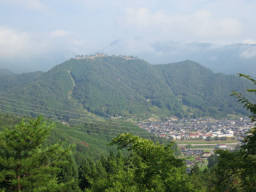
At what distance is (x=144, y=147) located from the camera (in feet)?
26.6

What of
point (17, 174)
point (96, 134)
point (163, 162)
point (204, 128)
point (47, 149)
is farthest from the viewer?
point (204, 128)

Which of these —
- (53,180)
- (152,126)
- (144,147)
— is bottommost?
(152,126)

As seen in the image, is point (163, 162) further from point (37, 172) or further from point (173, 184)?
point (37, 172)

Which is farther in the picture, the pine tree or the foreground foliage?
the pine tree

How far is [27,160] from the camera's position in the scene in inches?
334

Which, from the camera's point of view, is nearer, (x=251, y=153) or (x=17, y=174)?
(x=251, y=153)

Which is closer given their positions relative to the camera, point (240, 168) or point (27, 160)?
point (240, 168)

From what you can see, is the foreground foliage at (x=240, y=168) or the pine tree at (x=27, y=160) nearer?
the foreground foliage at (x=240, y=168)

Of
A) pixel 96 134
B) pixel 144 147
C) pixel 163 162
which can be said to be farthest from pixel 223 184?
pixel 96 134

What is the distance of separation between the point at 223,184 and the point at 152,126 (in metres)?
179

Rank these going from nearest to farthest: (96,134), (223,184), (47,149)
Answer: (223,184), (47,149), (96,134)

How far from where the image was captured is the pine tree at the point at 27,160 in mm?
8234

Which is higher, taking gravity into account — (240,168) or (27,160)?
(240,168)

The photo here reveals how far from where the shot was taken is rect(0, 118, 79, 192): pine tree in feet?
27.0
